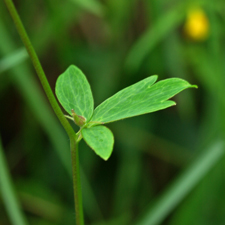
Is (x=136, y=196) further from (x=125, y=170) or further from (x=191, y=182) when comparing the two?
(x=191, y=182)

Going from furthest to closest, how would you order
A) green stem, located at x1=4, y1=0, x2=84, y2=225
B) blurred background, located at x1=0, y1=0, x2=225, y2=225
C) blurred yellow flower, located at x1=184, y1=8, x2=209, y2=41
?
blurred yellow flower, located at x1=184, y1=8, x2=209, y2=41 < blurred background, located at x1=0, y1=0, x2=225, y2=225 < green stem, located at x1=4, y1=0, x2=84, y2=225

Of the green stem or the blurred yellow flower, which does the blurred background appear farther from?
the green stem

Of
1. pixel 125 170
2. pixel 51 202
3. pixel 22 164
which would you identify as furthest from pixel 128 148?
pixel 22 164

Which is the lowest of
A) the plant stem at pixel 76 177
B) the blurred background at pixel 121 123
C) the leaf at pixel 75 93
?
the blurred background at pixel 121 123

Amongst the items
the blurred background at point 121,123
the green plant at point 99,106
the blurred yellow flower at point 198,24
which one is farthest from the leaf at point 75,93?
the blurred yellow flower at point 198,24

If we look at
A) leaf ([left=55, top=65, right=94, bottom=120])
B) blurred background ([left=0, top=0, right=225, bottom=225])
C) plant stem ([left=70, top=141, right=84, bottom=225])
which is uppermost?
leaf ([left=55, top=65, right=94, bottom=120])

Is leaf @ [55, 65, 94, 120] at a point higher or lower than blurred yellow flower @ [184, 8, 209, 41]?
higher

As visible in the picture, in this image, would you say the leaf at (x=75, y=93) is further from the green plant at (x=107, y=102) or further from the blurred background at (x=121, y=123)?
the blurred background at (x=121, y=123)

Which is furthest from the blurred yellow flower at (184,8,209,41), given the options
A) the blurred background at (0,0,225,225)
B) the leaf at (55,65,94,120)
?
the leaf at (55,65,94,120)
